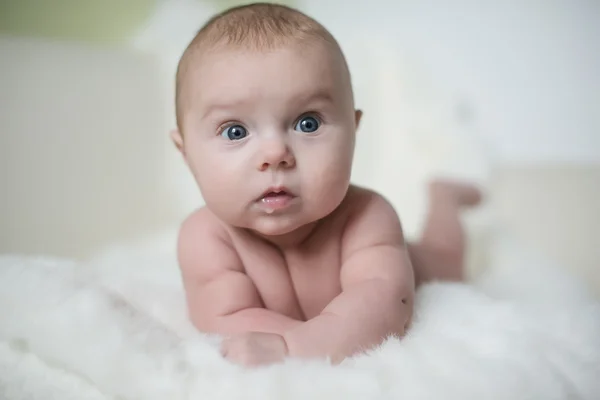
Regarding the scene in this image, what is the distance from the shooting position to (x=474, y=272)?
44.9 inches

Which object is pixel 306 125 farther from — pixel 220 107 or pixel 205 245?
pixel 205 245

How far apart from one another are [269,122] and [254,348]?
0.25 meters

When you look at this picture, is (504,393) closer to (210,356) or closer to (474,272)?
(210,356)

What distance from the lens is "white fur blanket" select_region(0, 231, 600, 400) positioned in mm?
583

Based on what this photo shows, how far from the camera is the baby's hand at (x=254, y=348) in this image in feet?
2.08

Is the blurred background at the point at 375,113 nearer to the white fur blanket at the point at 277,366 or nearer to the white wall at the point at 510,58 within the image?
the white wall at the point at 510,58

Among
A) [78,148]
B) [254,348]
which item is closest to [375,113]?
[78,148]

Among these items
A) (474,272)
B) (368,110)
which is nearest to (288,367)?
(474,272)

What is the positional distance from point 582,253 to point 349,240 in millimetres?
631

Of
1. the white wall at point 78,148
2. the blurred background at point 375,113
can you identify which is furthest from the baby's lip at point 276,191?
the white wall at point 78,148

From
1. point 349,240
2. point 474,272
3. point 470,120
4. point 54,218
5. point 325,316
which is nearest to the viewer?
point 325,316

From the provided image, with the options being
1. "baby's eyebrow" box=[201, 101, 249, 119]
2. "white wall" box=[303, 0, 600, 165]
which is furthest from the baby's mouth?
"white wall" box=[303, 0, 600, 165]

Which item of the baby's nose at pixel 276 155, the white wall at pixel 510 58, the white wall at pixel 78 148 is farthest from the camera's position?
the white wall at pixel 510 58

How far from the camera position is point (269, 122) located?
711 millimetres
